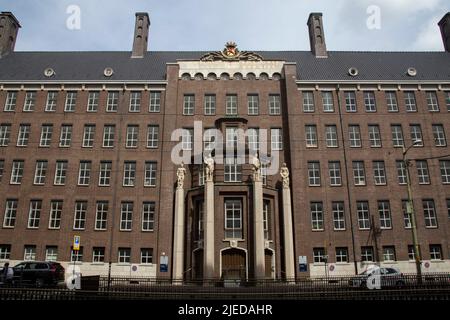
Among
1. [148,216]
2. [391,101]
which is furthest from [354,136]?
[148,216]

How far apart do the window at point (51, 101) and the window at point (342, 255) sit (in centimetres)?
3185

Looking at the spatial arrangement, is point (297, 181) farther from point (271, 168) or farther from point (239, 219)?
point (239, 219)

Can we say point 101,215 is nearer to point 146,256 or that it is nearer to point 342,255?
point 146,256

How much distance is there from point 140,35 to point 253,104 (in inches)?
743

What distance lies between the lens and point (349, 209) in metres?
34.4

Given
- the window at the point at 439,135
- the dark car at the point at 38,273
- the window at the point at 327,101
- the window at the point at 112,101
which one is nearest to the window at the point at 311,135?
the window at the point at 327,101

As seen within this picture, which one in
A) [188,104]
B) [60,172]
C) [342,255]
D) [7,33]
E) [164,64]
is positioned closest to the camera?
[342,255]

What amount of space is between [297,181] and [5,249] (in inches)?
1097

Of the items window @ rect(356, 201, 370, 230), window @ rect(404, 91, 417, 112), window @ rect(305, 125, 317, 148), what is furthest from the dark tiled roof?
window @ rect(356, 201, 370, 230)

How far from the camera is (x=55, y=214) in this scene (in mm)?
34625

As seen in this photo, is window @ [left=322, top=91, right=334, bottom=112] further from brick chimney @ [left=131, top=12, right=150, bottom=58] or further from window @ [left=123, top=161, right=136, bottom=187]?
brick chimney @ [left=131, top=12, right=150, bottom=58]

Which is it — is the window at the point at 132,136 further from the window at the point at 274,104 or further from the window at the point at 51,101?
the window at the point at 274,104

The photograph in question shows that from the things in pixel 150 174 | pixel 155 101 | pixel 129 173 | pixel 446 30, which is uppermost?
pixel 446 30

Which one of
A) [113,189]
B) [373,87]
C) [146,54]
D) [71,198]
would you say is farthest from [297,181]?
[146,54]
